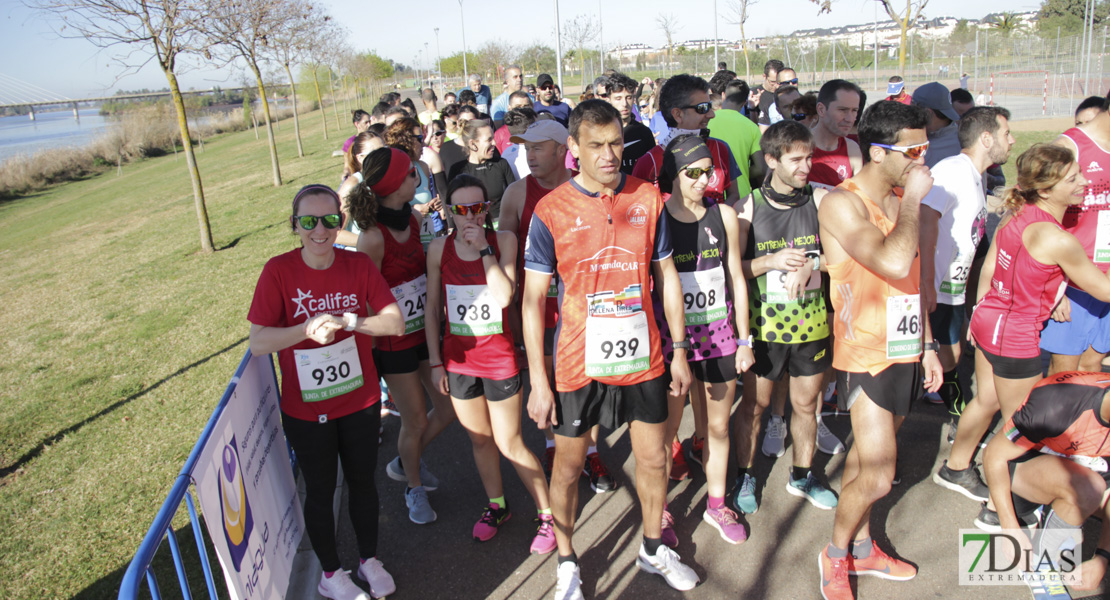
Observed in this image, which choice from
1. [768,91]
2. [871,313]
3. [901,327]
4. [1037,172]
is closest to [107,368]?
[871,313]

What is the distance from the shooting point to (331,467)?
10.7 feet

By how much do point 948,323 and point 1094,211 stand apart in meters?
1.06

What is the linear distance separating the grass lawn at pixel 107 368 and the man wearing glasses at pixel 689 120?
3628mm

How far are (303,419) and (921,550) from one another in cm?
322

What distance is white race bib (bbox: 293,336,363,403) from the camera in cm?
310

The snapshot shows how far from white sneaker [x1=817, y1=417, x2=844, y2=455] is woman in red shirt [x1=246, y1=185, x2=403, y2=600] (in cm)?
301

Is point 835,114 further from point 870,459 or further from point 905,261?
point 870,459

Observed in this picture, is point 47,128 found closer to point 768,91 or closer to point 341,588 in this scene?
point 768,91

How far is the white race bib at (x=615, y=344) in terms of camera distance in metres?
3.01

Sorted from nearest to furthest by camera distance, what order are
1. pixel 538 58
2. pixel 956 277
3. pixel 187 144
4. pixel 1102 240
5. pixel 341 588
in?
pixel 341 588
pixel 1102 240
pixel 956 277
pixel 187 144
pixel 538 58

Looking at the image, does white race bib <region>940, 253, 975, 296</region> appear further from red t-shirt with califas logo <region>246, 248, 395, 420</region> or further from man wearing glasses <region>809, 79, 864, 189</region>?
red t-shirt with califas logo <region>246, 248, 395, 420</region>

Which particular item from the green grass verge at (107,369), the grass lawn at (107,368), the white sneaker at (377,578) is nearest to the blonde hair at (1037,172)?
the white sneaker at (377,578)

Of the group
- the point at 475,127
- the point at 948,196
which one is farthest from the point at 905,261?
the point at 475,127

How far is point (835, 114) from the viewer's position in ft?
15.7
